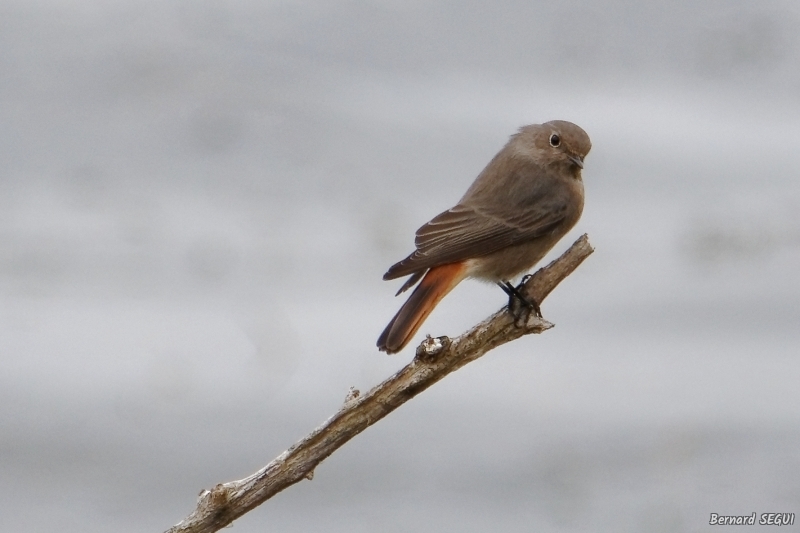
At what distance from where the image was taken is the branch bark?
268 cm

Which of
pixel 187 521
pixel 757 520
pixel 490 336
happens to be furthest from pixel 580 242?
pixel 757 520

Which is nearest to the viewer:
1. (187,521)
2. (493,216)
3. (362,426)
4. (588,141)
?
(187,521)

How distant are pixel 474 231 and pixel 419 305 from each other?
0.64 metres

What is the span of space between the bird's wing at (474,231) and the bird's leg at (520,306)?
0.79ft

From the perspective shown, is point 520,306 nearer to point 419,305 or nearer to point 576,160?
point 419,305

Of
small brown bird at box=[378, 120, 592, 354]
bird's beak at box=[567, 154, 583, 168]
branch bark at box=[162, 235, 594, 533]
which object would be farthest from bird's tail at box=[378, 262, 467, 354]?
bird's beak at box=[567, 154, 583, 168]

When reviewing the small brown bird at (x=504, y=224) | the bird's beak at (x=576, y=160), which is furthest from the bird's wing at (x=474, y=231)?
the bird's beak at (x=576, y=160)

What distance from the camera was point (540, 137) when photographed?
186 inches

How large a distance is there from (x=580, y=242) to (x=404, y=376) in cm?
86

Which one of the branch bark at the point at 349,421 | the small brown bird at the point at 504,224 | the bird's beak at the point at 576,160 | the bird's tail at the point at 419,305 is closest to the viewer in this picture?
the branch bark at the point at 349,421

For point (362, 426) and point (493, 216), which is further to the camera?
point (493, 216)

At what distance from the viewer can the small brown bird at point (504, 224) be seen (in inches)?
149

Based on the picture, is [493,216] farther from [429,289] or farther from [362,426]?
[362,426]

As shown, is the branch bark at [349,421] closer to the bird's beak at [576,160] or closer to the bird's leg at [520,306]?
the bird's leg at [520,306]
